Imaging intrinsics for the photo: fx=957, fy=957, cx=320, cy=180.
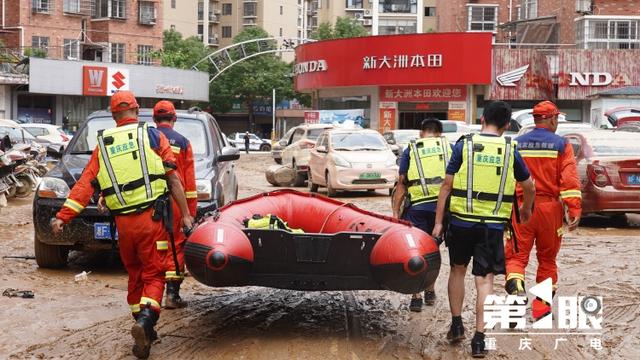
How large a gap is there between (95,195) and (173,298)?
6.63 feet

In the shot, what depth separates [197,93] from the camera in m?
59.2

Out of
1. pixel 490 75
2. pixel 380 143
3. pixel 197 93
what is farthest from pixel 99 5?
pixel 380 143

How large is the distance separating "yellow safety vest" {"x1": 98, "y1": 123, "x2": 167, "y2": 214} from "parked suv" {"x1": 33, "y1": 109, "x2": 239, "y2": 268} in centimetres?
317

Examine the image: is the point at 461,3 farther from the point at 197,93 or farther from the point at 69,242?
the point at 69,242

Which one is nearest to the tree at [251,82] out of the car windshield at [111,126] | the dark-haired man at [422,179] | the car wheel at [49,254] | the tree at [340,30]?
the tree at [340,30]

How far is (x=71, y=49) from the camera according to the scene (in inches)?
2215

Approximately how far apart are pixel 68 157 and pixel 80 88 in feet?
137

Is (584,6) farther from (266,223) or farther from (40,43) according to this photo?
(266,223)

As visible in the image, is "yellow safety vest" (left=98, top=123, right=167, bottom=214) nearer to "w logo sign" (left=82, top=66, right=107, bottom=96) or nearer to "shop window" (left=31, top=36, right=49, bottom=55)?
"w logo sign" (left=82, top=66, right=107, bottom=96)

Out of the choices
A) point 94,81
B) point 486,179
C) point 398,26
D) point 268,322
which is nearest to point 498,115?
point 486,179

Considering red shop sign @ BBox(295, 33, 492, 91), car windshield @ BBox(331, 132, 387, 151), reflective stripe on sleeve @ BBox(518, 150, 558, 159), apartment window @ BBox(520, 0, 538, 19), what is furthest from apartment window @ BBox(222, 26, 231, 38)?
reflective stripe on sleeve @ BBox(518, 150, 558, 159)

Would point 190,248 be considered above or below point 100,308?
above

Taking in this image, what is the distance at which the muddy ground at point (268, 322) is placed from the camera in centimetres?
684

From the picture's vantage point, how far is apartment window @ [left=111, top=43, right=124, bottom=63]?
193 feet
